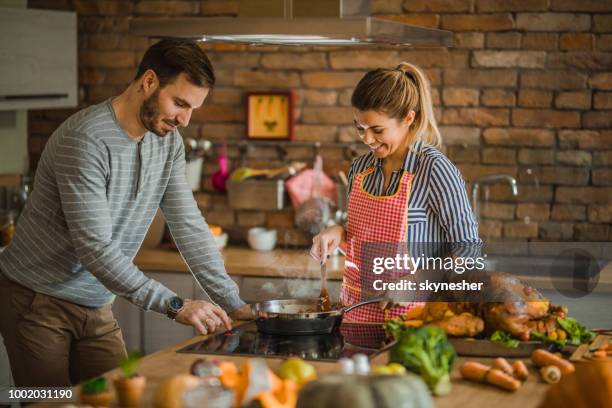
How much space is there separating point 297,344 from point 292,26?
2.87 feet

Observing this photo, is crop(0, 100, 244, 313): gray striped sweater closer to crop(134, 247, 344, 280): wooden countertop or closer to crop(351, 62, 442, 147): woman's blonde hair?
crop(351, 62, 442, 147): woman's blonde hair

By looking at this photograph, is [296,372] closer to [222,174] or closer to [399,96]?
[399,96]

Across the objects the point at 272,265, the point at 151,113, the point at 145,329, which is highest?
the point at 151,113

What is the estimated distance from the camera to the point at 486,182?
469 centimetres

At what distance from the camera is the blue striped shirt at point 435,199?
9.95ft

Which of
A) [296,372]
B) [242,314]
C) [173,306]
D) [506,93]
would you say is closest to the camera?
[296,372]

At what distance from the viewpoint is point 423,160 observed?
3143 mm

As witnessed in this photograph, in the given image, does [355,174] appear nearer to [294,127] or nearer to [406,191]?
[406,191]

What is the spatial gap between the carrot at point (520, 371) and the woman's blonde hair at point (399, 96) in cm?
105

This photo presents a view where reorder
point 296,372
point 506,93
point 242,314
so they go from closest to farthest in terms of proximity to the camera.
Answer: point 296,372 < point 242,314 < point 506,93

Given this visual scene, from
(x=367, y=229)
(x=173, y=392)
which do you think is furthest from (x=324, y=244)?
(x=173, y=392)

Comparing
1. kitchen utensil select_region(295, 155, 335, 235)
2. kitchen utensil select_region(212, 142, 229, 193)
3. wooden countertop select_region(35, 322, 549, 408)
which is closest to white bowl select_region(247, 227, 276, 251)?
kitchen utensil select_region(295, 155, 335, 235)

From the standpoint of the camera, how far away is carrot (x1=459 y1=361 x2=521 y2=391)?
2260 millimetres

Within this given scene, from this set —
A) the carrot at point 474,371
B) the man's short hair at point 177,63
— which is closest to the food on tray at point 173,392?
the carrot at point 474,371
